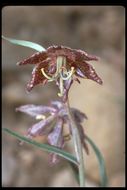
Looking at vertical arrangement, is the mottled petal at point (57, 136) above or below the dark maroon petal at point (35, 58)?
below

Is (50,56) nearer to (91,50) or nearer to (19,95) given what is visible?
(19,95)

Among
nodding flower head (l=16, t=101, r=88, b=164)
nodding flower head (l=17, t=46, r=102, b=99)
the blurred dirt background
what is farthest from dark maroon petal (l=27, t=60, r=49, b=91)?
the blurred dirt background

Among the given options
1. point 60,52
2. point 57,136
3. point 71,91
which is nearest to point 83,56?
point 60,52

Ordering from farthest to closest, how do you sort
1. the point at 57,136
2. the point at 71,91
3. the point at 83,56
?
1. the point at 71,91
2. the point at 57,136
3. the point at 83,56

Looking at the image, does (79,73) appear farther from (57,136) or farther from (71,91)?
(71,91)

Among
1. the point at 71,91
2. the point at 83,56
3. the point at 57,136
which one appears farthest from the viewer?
the point at 71,91

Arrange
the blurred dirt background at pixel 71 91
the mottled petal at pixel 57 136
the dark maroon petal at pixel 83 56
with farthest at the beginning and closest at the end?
the blurred dirt background at pixel 71 91 < the mottled petal at pixel 57 136 < the dark maroon petal at pixel 83 56

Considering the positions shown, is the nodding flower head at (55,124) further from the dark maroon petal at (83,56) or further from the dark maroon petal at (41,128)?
the dark maroon petal at (83,56)

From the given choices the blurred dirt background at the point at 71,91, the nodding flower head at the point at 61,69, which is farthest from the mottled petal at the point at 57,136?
the blurred dirt background at the point at 71,91
